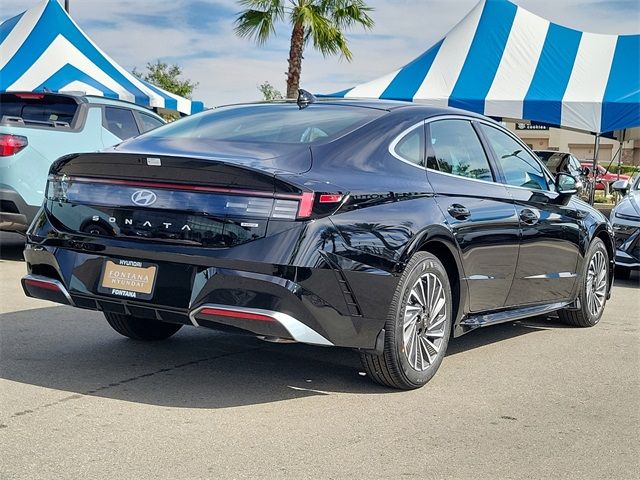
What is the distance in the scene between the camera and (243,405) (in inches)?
169

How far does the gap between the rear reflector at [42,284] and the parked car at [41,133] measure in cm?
379

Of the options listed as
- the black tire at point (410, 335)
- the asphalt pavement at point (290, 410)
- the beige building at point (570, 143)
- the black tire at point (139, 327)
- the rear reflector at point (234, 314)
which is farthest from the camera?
the beige building at point (570, 143)

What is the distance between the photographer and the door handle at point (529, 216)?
5.73 metres

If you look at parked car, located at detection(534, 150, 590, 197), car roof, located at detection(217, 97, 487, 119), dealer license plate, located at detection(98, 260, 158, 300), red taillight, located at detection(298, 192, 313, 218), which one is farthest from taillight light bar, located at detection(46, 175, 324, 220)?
parked car, located at detection(534, 150, 590, 197)

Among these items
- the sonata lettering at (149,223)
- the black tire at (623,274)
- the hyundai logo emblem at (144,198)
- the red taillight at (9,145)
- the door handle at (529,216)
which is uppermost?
the door handle at (529,216)

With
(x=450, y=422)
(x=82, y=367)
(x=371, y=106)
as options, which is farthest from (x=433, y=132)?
(x=82, y=367)

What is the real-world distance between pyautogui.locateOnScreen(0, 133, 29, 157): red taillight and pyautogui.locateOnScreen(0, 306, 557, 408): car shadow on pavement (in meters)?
2.89

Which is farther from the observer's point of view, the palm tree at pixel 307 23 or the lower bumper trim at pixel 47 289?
the palm tree at pixel 307 23

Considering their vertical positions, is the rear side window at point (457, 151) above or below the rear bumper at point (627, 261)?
above

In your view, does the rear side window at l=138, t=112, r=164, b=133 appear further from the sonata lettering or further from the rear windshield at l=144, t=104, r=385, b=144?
the sonata lettering

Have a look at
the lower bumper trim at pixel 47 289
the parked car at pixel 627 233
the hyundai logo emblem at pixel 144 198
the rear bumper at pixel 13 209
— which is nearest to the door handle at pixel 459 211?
the hyundai logo emblem at pixel 144 198

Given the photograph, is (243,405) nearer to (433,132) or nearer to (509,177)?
(433,132)

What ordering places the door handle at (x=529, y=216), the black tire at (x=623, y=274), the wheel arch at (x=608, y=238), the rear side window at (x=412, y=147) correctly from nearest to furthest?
the rear side window at (x=412, y=147), the door handle at (x=529, y=216), the wheel arch at (x=608, y=238), the black tire at (x=623, y=274)

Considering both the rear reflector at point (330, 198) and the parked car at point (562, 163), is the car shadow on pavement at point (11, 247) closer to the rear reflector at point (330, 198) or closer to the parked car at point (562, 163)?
the rear reflector at point (330, 198)
